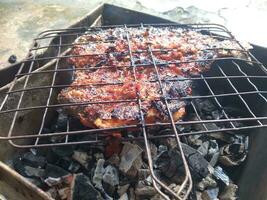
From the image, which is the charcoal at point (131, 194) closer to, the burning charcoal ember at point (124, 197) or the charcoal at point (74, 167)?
the burning charcoal ember at point (124, 197)

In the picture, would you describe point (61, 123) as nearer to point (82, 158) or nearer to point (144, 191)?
point (82, 158)

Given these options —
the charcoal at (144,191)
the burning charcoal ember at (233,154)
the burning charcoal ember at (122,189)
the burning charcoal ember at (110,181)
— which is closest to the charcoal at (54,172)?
the burning charcoal ember at (110,181)

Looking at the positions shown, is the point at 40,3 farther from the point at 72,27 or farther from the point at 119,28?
the point at 119,28

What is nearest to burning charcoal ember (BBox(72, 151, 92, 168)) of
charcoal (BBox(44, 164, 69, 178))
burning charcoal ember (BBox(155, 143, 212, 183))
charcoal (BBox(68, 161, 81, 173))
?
charcoal (BBox(68, 161, 81, 173))

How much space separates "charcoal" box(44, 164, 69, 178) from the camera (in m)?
2.70

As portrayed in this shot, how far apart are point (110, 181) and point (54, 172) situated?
1.48 ft

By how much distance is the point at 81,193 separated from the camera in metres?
2.51

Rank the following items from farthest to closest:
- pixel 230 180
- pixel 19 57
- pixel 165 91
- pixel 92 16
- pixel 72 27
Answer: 1. pixel 19 57
2. pixel 92 16
3. pixel 72 27
4. pixel 230 180
5. pixel 165 91

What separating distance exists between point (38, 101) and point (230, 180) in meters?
1.78

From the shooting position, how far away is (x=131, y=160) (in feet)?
8.89

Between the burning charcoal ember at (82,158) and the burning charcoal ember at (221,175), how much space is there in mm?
1052

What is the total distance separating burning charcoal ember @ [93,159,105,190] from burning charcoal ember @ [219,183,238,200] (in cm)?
101

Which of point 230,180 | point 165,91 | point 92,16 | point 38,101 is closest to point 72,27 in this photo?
point 92,16

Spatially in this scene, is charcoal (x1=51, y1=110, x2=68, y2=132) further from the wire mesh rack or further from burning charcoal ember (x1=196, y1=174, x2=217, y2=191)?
burning charcoal ember (x1=196, y1=174, x2=217, y2=191)
